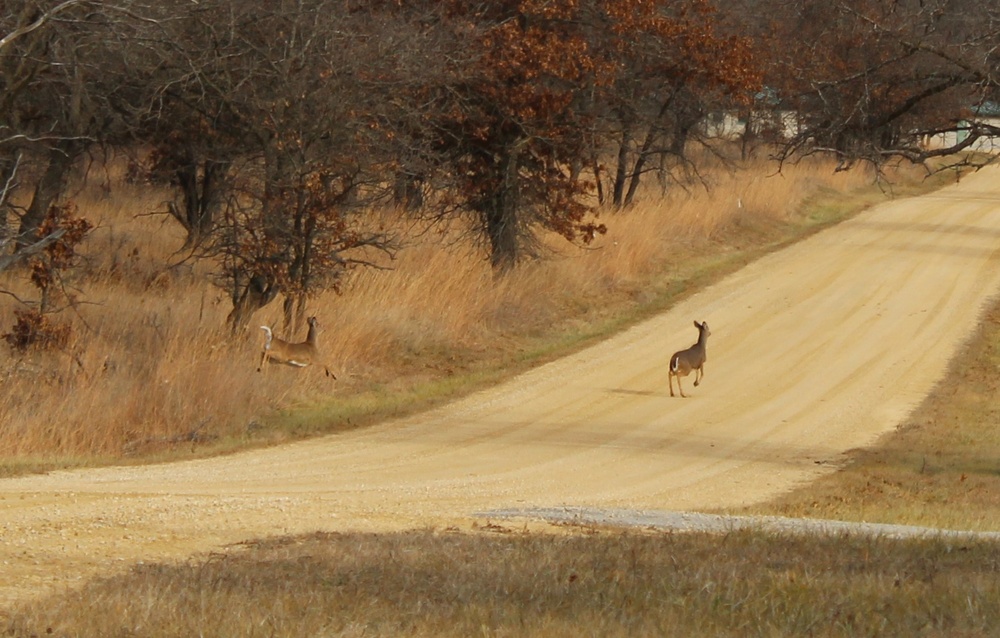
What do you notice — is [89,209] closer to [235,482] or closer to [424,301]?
[424,301]

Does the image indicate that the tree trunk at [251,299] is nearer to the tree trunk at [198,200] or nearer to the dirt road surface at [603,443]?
the dirt road surface at [603,443]

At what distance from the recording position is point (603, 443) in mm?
15094

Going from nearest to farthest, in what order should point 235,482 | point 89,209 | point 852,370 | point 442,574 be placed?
point 442,574
point 235,482
point 852,370
point 89,209

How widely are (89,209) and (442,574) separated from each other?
81.8ft

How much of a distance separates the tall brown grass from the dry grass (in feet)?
21.2

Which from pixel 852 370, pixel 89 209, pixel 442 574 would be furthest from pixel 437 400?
pixel 89 209

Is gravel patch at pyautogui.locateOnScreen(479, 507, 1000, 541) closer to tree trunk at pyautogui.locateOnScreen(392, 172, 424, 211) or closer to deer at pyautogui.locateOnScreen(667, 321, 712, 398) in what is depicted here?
deer at pyautogui.locateOnScreen(667, 321, 712, 398)

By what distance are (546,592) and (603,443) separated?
8.67 m

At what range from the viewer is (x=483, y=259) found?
23547 mm

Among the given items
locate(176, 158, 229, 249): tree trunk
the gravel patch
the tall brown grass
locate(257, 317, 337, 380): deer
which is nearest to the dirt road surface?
the gravel patch

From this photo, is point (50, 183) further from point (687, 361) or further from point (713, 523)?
point (713, 523)

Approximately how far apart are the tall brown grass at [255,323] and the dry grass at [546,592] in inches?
254

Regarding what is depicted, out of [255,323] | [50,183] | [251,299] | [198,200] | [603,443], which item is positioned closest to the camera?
[603,443]

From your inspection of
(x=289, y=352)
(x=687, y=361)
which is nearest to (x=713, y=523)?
(x=289, y=352)
